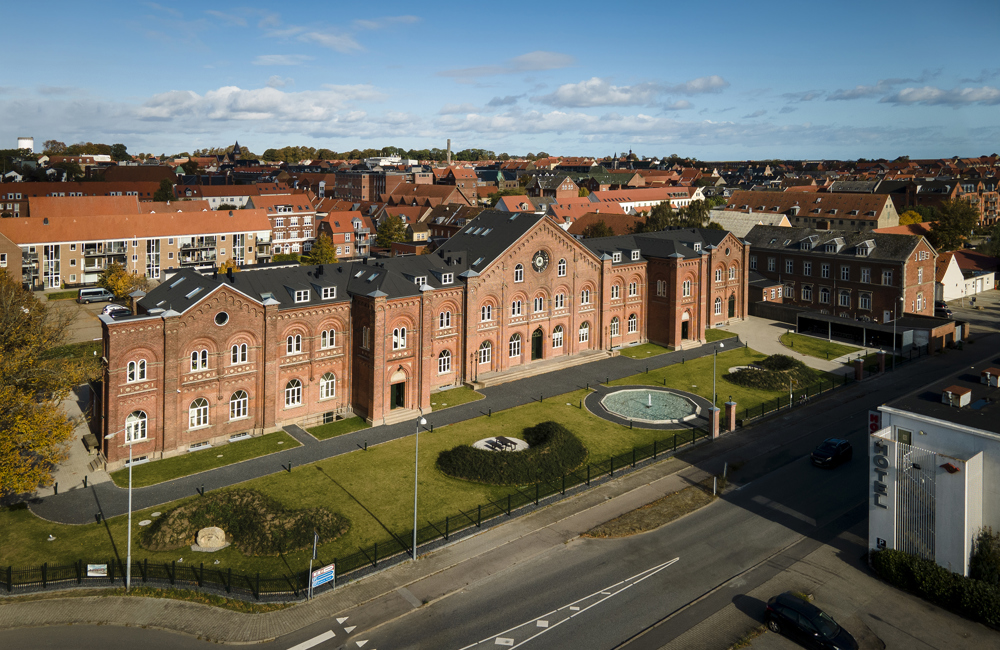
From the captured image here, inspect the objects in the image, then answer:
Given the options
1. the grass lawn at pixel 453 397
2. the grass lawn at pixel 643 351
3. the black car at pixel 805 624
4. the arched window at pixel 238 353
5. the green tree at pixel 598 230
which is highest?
the green tree at pixel 598 230

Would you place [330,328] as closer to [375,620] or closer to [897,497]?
Result: [375,620]

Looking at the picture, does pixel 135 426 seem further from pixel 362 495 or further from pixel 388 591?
pixel 388 591

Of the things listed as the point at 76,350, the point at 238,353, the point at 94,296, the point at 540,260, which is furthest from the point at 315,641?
the point at 94,296

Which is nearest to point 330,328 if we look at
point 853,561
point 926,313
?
point 853,561

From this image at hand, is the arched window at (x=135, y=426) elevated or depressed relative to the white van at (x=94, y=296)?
depressed

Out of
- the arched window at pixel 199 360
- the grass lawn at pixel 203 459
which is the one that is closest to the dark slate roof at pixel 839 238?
the grass lawn at pixel 203 459

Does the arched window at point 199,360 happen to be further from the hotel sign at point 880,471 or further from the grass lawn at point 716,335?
the grass lawn at point 716,335

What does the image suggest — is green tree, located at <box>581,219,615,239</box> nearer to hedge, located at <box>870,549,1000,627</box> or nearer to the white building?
the white building
